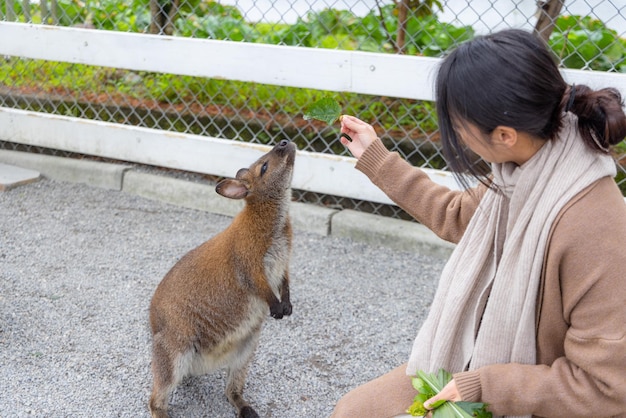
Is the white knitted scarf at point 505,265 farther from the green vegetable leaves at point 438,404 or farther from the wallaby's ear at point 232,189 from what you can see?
A: the wallaby's ear at point 232,189

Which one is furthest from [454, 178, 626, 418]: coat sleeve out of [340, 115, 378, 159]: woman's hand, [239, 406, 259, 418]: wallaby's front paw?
[239, 406, 259, 418]: wallaby's front paw

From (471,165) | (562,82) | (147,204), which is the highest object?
(562,82)

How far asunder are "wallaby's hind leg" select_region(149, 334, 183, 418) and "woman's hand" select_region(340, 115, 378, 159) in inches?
43.1

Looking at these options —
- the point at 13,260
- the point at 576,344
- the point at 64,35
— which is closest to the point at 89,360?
the point at 13,260

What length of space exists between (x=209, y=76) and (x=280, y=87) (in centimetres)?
77

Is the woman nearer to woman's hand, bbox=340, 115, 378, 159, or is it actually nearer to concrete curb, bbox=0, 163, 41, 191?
woman's hand, bbox=340, 115, 378, 159

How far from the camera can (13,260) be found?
437 centimetres

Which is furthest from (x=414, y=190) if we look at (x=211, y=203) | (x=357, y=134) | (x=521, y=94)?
(x=211, y=203)

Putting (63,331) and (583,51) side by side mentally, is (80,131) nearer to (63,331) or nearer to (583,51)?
(63,331)

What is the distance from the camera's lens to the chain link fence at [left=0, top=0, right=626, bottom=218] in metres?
5.07

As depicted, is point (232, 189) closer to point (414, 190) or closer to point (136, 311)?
point (414, 190)

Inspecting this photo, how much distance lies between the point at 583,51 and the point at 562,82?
359cm

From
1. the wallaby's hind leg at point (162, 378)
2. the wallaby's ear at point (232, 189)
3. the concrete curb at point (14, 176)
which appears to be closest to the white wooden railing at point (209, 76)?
the concrete curb at point (14, 176)

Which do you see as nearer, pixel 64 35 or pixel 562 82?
pixel 562 82
